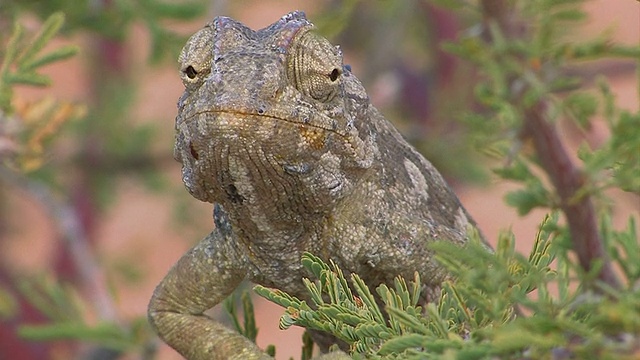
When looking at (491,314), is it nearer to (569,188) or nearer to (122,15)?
(569,188)

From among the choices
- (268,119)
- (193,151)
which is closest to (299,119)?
(268,119)

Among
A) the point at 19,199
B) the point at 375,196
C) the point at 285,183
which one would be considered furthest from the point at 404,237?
the point at 19,199

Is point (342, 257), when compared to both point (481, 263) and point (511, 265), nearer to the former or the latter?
point (511, 265)

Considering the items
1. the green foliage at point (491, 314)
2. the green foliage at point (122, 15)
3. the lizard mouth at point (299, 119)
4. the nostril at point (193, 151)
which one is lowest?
the green foliage at point (491, 314)

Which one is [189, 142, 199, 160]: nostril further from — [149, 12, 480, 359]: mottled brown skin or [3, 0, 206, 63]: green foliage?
[3, 0, 206, 63]: green foliage

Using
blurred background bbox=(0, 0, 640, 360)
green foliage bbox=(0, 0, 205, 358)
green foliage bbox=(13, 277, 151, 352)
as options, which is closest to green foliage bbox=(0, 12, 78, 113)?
green foliage bbox=(0, 0, 205, 358)

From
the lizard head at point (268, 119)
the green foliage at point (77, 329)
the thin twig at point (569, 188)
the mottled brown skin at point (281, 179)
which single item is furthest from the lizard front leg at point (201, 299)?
the green foliage at point (77, 329)

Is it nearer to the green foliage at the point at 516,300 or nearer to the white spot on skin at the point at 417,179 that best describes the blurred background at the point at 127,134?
the white spot on skin at the point at 417,179
